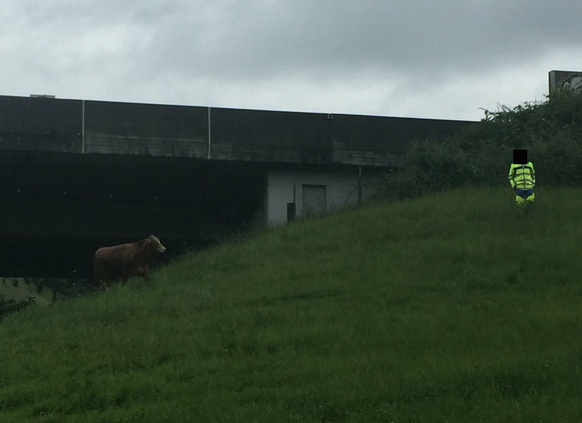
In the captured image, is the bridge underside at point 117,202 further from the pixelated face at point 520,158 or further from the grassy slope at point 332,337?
the pixelated face at point 520,158

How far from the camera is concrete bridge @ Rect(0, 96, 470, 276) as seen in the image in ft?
84.8

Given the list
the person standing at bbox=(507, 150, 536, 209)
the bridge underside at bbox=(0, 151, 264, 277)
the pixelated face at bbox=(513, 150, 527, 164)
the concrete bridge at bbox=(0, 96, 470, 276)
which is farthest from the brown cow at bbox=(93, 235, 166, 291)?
the pixelated face at bbox=(513, 150, 527, 164)

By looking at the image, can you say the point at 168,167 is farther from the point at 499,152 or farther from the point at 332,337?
the point at 332,337

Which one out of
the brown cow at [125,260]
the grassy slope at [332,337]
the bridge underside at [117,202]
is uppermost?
the bridge underside at [117,202]

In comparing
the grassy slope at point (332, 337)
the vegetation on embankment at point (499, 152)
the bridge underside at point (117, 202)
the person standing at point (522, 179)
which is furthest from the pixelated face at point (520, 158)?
the bridge underside at point (117, 202)

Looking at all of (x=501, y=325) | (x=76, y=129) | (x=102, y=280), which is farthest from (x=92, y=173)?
(x=501, y=325)

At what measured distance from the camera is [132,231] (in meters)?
29.6

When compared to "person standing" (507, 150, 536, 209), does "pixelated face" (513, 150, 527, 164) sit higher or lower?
higher

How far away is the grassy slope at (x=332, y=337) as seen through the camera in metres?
8.81

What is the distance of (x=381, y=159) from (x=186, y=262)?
1027 cm

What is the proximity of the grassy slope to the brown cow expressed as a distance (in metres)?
A: 0.72

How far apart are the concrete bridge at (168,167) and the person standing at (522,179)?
8529 mm

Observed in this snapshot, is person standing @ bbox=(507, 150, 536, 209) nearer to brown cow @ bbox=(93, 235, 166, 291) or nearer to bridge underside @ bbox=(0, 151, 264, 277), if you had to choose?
brown cow @ bbox=(93, 235, 166, 291)

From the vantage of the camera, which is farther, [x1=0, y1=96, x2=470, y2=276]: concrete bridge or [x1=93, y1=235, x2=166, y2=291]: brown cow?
[x1=0, y1=96, x2=470, y2=276]: concrete bridge
